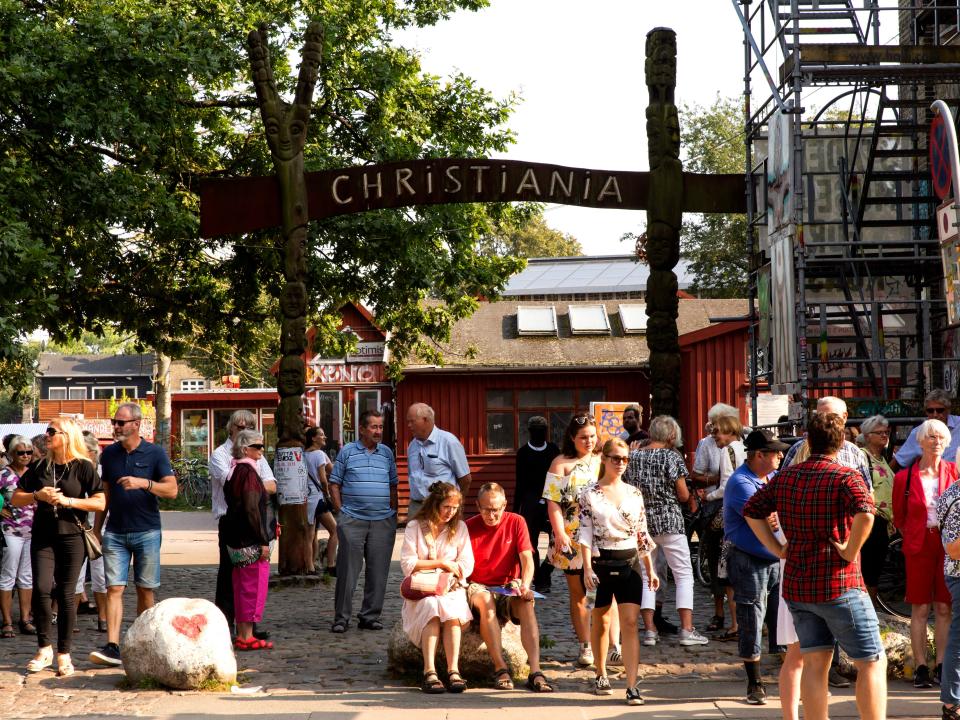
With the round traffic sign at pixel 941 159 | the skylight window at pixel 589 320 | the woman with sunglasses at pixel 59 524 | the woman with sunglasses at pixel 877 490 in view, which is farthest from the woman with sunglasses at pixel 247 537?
the skylight window at pixel 589 320

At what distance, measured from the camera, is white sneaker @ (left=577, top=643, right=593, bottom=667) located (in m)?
8.99

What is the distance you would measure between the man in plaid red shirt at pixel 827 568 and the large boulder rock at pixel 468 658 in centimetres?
279

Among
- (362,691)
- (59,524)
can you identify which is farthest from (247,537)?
(362,691)

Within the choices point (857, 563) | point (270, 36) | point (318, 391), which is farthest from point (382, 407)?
point (857, 563)

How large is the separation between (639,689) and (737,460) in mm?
2881

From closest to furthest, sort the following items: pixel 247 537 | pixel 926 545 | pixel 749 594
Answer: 1. pixel 749 594
2. pixel 926 545
3. pixel 247 537

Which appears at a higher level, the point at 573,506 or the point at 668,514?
the point at 573,506

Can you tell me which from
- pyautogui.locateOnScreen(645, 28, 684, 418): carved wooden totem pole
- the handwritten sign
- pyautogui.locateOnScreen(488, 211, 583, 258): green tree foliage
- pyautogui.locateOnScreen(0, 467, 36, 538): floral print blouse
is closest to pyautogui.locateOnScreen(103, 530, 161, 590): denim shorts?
pyautogui.locateOnScreen(0, 467, 36, 538): floral print blouse

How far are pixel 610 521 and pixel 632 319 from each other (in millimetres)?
21144

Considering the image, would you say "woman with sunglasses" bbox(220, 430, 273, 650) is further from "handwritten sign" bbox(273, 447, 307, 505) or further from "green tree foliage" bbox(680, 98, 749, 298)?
"green tree foliage" bbox(680, 98, 749, 298)

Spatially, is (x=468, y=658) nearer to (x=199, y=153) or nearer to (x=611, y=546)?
(x=611, y=546)

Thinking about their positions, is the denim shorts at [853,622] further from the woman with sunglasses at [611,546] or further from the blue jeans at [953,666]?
the woman with sunglasses at [611,546]

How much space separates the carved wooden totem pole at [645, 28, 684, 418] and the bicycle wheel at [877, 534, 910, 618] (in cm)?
259

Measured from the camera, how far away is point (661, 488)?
959 cm
